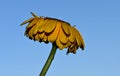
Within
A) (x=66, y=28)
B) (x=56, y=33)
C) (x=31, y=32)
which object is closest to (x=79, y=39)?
(x=66, y=28)

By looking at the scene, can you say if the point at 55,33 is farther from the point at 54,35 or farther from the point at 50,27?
the point at 50,27

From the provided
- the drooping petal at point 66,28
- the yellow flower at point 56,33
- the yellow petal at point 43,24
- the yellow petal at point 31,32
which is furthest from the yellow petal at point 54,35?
the yellow petal at point 31,32

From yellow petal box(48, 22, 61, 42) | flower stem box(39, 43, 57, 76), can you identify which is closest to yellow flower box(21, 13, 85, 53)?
yellow petal box(48, 22, 61, 42)

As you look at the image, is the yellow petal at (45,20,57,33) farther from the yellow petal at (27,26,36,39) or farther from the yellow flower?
the yellow petal at (27,26,36,39)

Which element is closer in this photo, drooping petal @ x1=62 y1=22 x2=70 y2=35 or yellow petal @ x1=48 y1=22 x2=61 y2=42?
yellow petal @ x1=48 y1=22 x2=61 y2=42

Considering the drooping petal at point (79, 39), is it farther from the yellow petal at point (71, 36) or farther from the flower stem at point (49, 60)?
the flower stem at point (49, 60)

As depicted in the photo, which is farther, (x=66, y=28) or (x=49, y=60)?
(x=66, y=28)

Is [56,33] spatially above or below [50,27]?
below

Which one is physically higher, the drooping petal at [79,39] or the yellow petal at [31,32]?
the drooping petal at [79,39]

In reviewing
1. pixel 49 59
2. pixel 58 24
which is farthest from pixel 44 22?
pixel 49 59
